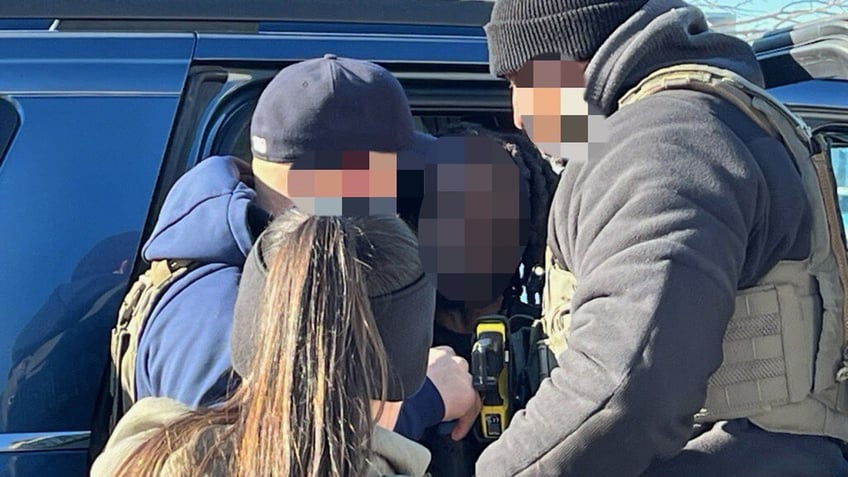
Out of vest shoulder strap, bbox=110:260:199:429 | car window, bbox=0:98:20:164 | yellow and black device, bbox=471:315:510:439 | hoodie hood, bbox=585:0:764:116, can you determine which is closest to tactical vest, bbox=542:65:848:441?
hoodie hood, bbox=585:0:764:116

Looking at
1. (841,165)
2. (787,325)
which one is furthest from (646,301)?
(841,165)

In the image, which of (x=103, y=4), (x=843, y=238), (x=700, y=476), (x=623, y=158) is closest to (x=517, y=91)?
(x=623, y=158)

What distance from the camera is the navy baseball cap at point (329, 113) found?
1.67m

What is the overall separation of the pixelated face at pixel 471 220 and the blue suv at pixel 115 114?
13 centimetres

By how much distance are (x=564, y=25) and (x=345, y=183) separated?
0.44 m

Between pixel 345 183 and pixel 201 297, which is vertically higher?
pixel 345 183

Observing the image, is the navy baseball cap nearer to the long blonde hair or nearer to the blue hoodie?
the blue hoodie

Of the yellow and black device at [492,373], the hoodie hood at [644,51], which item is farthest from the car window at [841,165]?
the yellow and black device at [492,373]

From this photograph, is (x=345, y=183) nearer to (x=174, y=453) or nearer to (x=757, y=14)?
(x=174, y=453)

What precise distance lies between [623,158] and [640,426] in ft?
1.26

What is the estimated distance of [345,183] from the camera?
156 centimetres

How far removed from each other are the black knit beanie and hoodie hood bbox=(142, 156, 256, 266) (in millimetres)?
521

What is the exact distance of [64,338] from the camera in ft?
6.09

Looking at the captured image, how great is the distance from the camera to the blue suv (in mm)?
1843
